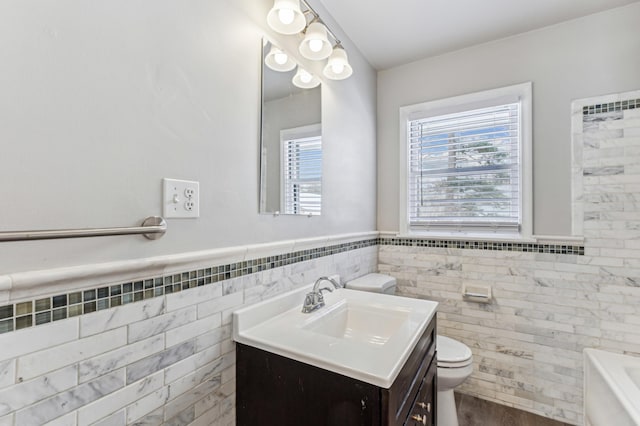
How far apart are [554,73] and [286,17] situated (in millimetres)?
1789

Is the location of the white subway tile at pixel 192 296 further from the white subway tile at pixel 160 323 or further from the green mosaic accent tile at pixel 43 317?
the green mosaic accent tile at pixel 43 317

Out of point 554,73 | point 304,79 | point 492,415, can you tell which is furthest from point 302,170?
point 492,415

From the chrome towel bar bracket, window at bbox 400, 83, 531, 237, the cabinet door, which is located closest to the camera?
the chrome towel bar bracket

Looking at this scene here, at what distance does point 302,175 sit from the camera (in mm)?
1573

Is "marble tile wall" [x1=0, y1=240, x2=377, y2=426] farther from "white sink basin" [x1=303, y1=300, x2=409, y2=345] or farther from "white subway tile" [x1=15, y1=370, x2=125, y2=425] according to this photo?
"white sink basin" [x1=303, y1=300, x2=409, y2=345]

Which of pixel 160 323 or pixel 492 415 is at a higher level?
pixel 160 323

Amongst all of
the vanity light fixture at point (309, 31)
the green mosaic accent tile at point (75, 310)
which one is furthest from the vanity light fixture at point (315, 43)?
the green mosaic accent tile at point (75, 310)

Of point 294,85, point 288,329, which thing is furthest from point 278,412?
point 294,85

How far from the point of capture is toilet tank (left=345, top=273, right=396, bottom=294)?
196 centimetres

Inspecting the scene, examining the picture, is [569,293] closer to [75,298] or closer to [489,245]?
[489,245]

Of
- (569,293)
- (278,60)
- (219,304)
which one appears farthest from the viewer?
(569,293)

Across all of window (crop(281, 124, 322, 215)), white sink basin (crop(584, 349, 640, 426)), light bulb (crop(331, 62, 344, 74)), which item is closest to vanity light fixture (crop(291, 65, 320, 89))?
light bulb (crop(331, 62, 344, 74))

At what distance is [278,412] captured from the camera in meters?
1.03

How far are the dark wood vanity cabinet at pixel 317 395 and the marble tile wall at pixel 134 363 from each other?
9 cm
